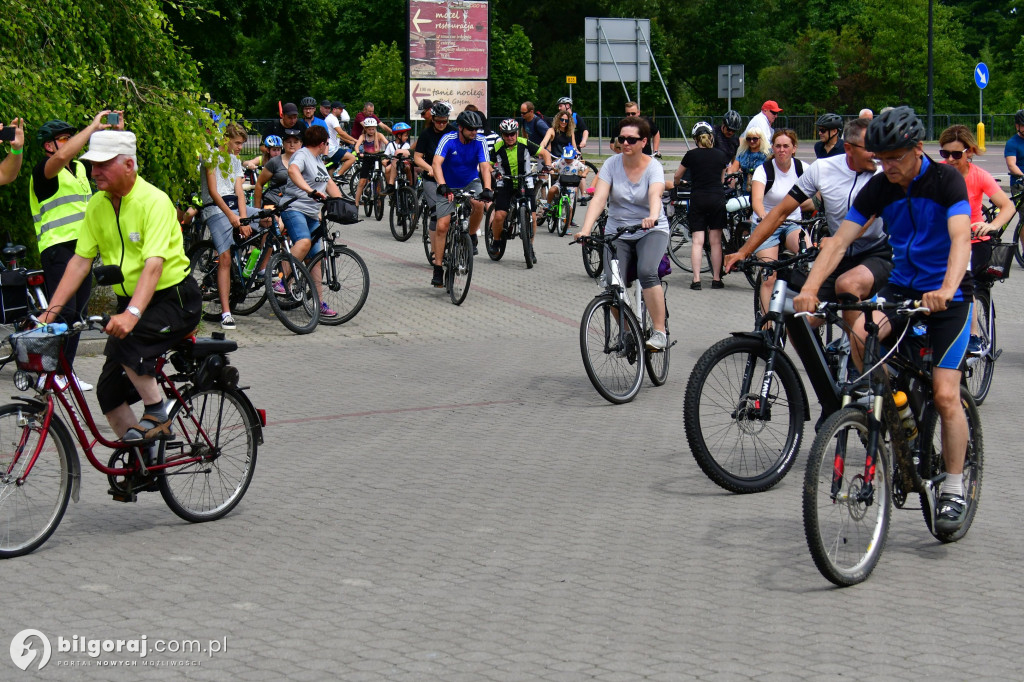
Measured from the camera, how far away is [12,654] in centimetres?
464

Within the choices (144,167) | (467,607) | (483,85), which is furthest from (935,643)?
(483,85)

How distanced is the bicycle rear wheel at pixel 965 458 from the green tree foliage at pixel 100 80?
761 centimetres

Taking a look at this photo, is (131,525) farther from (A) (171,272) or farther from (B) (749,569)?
(B) (749,569)

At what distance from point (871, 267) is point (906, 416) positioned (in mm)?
2191

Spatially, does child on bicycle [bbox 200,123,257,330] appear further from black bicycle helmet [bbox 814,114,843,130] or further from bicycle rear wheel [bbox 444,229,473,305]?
black bicycle helmet [bbox 814,114,843,130]

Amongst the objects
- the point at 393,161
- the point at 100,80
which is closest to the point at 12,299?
the point at 100,80

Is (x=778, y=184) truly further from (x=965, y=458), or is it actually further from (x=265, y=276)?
(x=965, y=458)

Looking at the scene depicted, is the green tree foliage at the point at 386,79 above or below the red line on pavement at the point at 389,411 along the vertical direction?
above

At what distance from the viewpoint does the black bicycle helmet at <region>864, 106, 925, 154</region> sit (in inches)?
216

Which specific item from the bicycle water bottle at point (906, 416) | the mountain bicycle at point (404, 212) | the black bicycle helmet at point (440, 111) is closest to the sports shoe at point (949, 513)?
the bicycle water bottle at point (906, 416)

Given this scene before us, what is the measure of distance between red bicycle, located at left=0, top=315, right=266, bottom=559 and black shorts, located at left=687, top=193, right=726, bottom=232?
960cm

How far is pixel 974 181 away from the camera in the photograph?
931 centimetres

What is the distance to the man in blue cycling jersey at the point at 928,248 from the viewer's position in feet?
18.2

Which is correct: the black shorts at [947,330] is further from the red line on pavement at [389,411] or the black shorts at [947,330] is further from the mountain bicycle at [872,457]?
the red line on pavement at [389,411]
